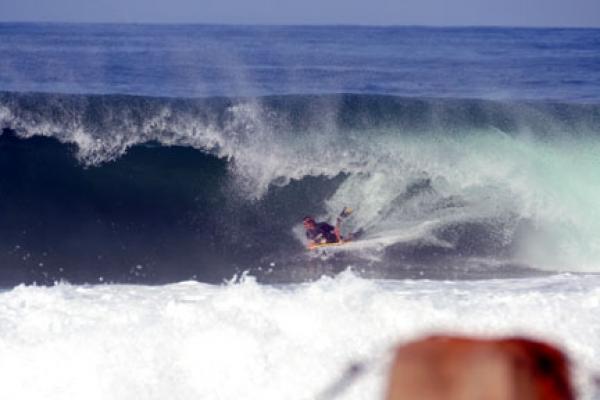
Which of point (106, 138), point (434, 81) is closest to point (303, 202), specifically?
point (106, 138)

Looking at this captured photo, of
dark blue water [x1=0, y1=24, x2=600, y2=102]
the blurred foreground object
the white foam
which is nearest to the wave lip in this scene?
dark blue water [x1=0, y1=24, x2=600, y2=102]

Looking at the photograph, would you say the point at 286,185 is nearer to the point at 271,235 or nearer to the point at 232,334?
the point at 271,235

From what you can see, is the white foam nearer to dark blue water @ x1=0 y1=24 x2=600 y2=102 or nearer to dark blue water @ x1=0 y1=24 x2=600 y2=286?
dark blue water @ x1=0 y1=24 x2=600 y2=286

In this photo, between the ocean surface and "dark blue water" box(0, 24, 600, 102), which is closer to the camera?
the ocean surface

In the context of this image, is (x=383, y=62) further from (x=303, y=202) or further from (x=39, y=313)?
(x=39, y=313)

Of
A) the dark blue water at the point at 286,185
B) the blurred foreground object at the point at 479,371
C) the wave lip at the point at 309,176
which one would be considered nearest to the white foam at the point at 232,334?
the blurred foreground object at the point at 479,371

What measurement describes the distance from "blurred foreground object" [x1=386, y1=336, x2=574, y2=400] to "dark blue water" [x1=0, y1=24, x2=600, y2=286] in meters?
9.57

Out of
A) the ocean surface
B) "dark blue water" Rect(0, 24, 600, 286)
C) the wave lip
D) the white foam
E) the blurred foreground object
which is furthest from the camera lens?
the wave lip

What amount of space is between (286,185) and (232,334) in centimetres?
842

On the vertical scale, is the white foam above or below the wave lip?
below

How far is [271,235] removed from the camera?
12.0m

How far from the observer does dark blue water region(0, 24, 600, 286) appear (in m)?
11.1

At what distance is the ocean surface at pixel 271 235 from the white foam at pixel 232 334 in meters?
0.01

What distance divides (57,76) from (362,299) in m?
20.3
